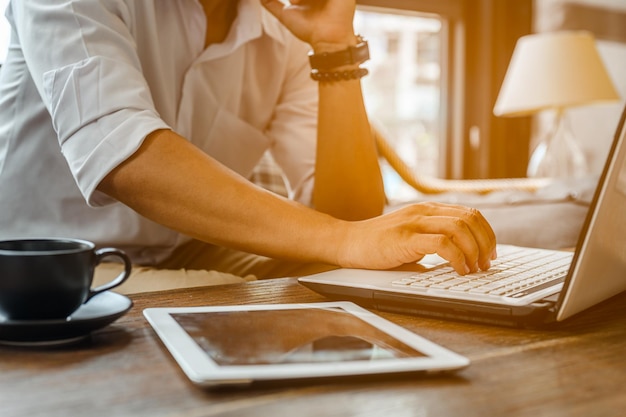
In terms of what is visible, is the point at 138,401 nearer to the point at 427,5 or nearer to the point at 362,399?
the point at 362,399

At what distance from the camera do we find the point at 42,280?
563mm

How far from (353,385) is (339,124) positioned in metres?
0.84

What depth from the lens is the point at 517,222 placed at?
185 cm

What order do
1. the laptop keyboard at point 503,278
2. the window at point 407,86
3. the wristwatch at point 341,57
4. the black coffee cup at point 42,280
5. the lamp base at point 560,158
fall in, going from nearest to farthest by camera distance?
1. the black coffee cup at point 42,280
2. the laptop keyboard at point 503,278
3. the wristwatch at point 341,57
4. the lamp base at point 560,158
5. the window at point 407,86

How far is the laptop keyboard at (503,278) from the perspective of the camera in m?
0.70

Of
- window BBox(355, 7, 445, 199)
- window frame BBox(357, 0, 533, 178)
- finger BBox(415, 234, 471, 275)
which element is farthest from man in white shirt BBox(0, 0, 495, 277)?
window frame BBox(357, 0, 533, 178)

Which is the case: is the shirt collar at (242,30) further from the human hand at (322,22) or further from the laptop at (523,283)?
the laptop at (523,283)

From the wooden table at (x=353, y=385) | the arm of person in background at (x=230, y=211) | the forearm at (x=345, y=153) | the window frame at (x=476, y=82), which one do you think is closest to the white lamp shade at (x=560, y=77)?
the window frame at (x=476, y=82)

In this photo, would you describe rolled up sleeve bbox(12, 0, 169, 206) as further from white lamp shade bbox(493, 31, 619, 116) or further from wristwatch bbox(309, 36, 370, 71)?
white lamp shade bbox(493, 31, 619, 116)

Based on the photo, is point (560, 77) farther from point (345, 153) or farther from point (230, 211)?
point (230, 211)

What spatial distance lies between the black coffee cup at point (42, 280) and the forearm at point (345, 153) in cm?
74

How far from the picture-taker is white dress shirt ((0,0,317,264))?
0.90m

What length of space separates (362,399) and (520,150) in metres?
3.68

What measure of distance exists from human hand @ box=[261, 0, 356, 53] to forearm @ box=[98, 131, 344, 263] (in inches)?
18.1
